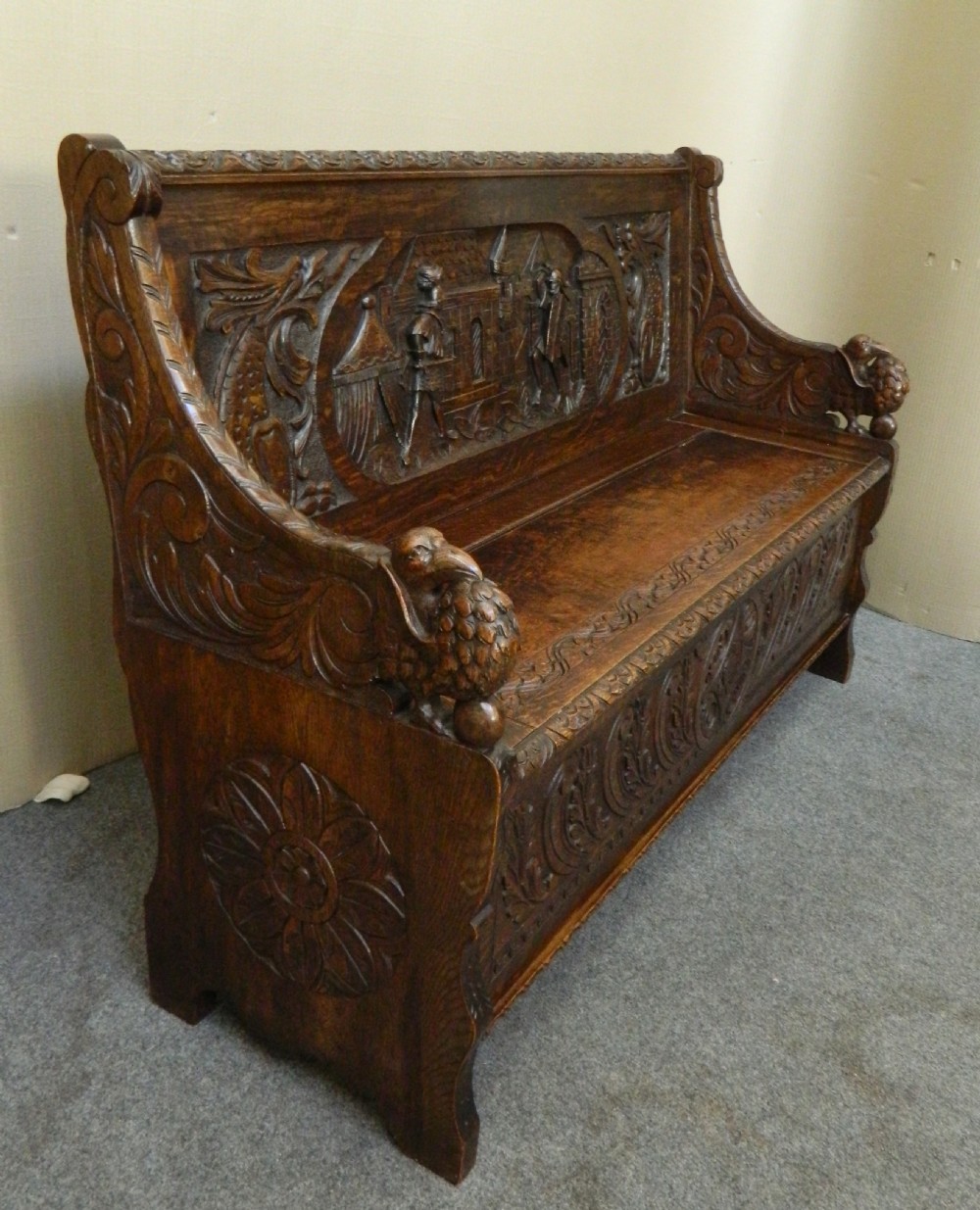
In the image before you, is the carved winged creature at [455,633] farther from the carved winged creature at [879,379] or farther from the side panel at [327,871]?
the carved winged creature at [879,379]

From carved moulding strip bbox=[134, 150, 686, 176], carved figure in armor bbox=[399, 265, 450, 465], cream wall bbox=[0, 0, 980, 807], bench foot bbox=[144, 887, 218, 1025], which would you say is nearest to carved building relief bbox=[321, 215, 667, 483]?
carved figure in armor bbox=[399, 265, 450, 465]

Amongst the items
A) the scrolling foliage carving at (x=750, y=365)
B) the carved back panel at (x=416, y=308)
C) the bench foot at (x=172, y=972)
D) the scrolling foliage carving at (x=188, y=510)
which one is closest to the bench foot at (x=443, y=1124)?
the bench foot at (x=172, y=972)

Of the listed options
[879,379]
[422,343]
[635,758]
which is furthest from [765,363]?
[635,758]

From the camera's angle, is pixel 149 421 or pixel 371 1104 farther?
pixel 371 1104

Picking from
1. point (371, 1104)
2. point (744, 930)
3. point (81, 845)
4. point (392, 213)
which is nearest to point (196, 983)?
point (371, 1104)

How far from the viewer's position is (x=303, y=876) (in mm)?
1535

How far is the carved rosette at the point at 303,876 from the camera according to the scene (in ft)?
4.81

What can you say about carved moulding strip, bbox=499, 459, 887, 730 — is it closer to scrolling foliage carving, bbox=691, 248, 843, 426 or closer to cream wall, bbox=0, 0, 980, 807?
scrolling foliage carving, bbox=691, 248, 843, 426

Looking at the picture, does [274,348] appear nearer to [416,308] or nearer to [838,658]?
[416,308]

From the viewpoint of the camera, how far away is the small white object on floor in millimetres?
2289

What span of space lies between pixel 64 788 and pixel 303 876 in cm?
98

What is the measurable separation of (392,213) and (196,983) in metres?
1.27

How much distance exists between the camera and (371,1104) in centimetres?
166

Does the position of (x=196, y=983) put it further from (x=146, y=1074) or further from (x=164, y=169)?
(x=164, y=169)
